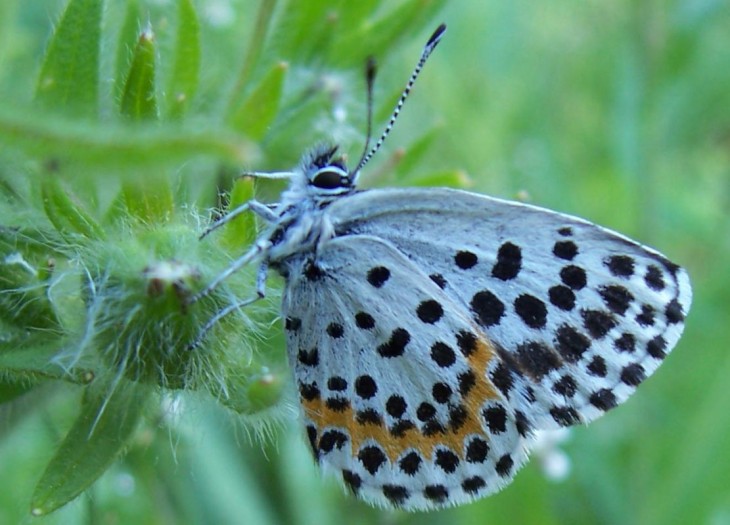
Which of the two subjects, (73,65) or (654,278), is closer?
(73,65)

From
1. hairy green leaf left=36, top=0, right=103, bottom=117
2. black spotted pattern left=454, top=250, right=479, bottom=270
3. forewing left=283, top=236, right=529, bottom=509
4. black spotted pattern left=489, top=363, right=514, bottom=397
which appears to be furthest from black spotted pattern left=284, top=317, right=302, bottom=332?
hairy green leaf left=36, top=0, right=103, bottom=117

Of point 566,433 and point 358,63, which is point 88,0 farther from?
point 566,433

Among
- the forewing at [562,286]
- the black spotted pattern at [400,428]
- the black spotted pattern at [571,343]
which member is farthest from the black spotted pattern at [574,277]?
the black spotted pattern at [400,428]

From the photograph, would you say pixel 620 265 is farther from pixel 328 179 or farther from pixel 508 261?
pixel 328 179

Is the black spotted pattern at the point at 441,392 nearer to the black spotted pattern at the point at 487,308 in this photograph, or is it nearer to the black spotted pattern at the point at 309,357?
the black spotted pattern at the point at 487,308

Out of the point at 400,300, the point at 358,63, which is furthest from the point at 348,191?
the point at 358,63

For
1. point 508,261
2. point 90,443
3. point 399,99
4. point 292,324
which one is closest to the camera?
point 90,443

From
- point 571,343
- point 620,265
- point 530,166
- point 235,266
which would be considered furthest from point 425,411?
point 530,166
